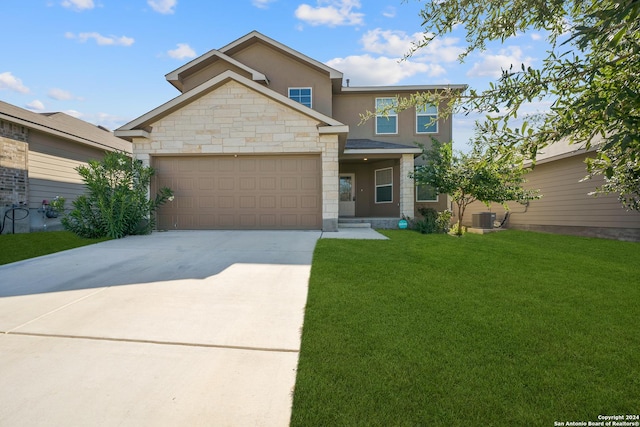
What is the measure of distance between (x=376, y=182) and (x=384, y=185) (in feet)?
1.76

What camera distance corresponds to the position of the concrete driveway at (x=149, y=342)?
2072 millimetres

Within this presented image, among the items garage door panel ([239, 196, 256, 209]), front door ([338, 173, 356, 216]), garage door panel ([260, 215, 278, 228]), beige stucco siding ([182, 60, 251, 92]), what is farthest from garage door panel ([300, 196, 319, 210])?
beige stucco siding ([182, 60, 251, 92])

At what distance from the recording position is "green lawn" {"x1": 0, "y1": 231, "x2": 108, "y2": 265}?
21.7 ft

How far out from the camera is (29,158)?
1136cm

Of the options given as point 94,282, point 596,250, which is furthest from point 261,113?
point 596,250

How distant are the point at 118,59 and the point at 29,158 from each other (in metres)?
4.92

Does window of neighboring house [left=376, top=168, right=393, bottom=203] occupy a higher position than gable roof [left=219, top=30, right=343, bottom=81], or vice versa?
gable roof [left=219, top=30, right=343, bottom=81]

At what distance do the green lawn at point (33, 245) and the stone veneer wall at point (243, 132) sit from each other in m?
3.29

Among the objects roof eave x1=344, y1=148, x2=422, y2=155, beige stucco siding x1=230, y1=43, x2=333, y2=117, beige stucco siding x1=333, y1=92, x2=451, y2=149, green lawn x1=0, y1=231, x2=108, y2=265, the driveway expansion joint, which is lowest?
the driveway expansion joint

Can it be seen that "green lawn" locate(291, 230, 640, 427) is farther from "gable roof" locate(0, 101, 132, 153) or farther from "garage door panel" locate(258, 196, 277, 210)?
"gable roof" locate(0, 101, 132, 153)

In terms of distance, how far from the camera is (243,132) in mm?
10203

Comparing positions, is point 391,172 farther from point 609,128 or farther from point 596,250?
point 609,128

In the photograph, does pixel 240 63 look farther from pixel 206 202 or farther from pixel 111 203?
pixel 111 203

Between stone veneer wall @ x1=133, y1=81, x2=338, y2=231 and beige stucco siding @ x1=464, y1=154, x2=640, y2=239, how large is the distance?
26.1 feet
